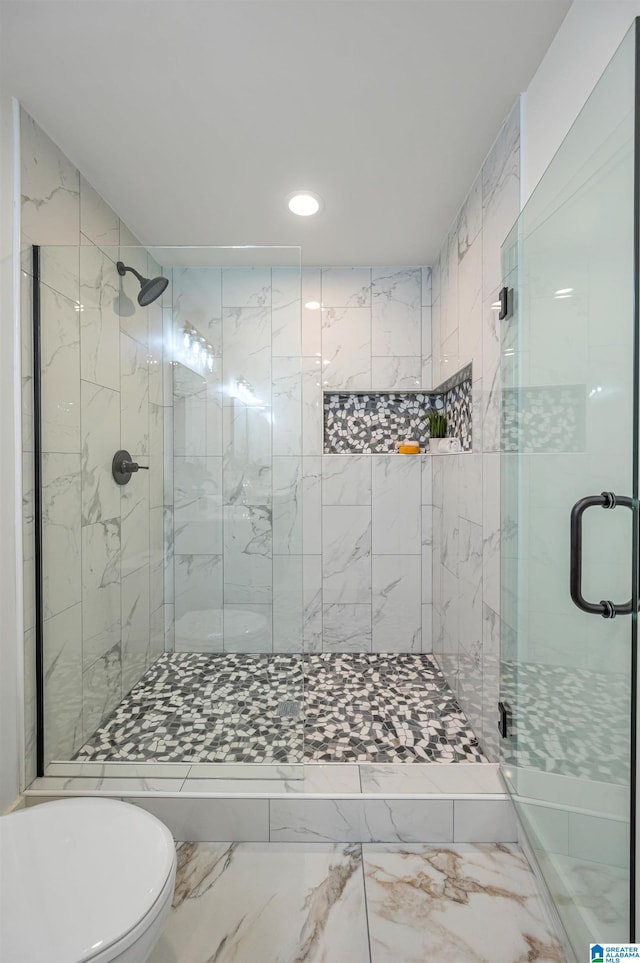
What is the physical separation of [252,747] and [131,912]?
0.82m

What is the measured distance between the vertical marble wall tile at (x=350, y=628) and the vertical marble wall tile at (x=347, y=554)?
0.20 ft

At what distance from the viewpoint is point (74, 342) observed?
1.85m

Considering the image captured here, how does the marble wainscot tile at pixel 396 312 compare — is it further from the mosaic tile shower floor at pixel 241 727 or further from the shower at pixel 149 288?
the mosaic tile shower floor at pixel 241 727

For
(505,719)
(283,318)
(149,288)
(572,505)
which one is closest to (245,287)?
(283,318)

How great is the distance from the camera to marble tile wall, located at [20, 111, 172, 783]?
5.77ft

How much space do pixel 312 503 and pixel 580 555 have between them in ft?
7.04

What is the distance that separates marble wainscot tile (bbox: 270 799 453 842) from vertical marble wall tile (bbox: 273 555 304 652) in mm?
517

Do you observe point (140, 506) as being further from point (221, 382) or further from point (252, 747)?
point (252, 747)

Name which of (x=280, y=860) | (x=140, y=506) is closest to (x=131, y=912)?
(x=280, y=860)

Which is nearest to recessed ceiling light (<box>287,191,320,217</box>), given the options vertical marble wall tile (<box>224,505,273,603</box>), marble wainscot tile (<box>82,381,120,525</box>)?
marble wainscot tile (<box>82,381,120,525</box>)

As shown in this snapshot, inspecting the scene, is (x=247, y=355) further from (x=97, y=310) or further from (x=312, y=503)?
(x=312, y=503)

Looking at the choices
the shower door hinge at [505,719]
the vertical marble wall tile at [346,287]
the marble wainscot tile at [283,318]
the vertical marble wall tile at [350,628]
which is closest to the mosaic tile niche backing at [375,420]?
the vertical marble wall tile at [346,287]

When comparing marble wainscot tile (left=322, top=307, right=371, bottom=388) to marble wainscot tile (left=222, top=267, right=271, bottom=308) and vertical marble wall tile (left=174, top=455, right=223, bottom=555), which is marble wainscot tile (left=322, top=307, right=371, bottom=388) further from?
vertical marble wall tile (left=174, top=455, right=223, bottom=555)

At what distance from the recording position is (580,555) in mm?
1030
